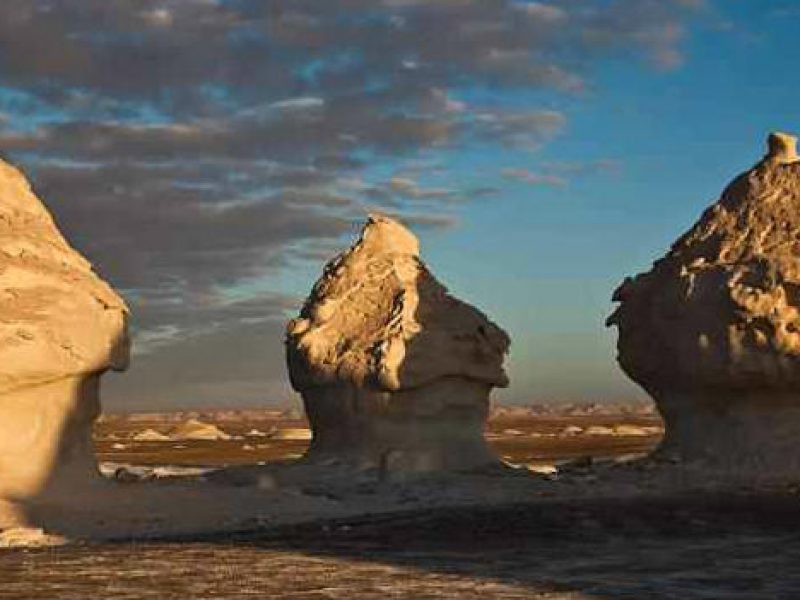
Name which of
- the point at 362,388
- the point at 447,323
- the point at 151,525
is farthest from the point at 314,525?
the point at 447,323

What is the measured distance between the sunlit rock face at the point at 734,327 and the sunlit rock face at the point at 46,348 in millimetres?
13027

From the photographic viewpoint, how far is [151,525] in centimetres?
1975

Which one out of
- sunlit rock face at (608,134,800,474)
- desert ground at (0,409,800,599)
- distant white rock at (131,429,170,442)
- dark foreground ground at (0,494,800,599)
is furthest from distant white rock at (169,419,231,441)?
dark foreground ground at (0,494,800,599)

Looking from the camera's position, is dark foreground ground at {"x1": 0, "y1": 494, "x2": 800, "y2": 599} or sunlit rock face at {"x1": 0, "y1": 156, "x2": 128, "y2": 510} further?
sunlit rock face at {"x1": 0, "y1": 156, "x2": 128, "y2": 510}

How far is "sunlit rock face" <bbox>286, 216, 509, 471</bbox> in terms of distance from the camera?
90.1 feet

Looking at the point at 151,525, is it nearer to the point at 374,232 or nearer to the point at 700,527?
the point at 700,527

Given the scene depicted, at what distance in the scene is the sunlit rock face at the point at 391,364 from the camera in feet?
90.1

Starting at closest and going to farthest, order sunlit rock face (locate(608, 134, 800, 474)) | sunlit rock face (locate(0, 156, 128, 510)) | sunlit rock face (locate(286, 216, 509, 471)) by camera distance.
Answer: sunlit rock face (locate(0, 156, 128, 510)) → sunlit rock face (locate(608, 134, 800, 474)) → sunlit rock face (locate(286, 216, 509, 471))

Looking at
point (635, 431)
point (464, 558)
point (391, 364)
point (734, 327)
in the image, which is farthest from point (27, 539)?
point (635, 431)

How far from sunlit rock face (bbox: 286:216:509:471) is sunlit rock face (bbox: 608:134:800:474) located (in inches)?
160

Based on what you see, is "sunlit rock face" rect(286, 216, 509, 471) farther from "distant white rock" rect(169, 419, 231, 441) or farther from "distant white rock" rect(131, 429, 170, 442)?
"distant white rock" rect(169, 419, 231, 441)

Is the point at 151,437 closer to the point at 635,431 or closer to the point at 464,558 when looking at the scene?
the point at 635,431

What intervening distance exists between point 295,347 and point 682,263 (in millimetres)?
9522

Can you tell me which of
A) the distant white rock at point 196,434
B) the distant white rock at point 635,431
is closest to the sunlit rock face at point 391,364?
the distant white rock at point 635,431
